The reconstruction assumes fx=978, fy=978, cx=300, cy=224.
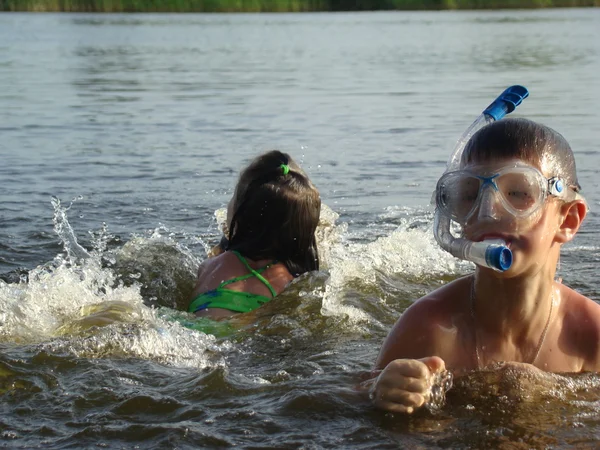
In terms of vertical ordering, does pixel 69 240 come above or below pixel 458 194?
below

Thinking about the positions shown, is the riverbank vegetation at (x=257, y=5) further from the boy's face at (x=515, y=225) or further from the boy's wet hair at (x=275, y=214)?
the boy's face at (x=515, y=225)

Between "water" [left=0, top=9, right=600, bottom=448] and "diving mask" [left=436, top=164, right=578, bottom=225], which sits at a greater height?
"diving mask" [left=436, top=164, right=578, bottom=225]

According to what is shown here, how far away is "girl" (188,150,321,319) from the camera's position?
18.1 ft

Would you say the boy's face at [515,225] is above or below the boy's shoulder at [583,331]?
above

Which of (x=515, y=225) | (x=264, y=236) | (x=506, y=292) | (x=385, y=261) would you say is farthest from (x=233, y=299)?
(x=515, y=225)

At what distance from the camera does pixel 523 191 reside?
125 inches

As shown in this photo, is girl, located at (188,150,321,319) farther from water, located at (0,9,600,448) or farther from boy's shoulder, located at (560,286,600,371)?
boy's shoulder, located at (560,286,600,371)

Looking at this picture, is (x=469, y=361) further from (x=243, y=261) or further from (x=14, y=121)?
(x=14, y=121)

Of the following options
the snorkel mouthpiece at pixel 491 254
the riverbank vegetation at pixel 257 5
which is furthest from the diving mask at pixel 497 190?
the riverbank vegetation at pixel 257 5

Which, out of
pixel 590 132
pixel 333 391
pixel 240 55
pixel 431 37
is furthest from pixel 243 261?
pixel 431 37

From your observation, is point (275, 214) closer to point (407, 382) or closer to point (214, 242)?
point (214, 242)

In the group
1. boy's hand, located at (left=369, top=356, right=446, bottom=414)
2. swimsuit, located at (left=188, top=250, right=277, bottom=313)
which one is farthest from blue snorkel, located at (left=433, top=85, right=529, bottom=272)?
swimsuit, located at (left=188, top=250, right=277, bottom=313)

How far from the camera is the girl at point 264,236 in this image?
552 centimetres

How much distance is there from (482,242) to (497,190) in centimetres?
20
